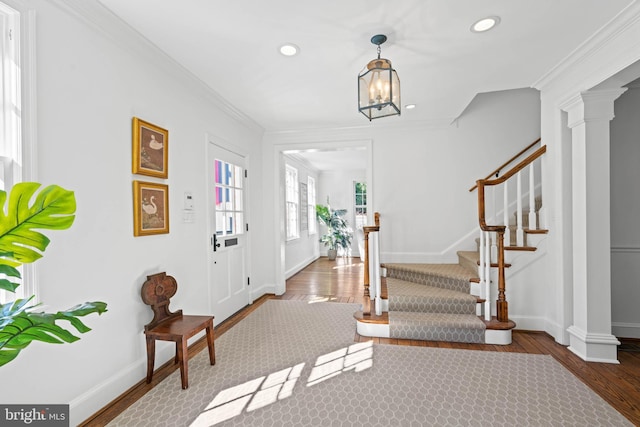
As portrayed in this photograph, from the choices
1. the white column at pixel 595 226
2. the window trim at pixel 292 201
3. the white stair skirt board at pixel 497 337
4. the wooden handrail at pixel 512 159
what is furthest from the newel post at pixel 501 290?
the window trim at pixel 292 201

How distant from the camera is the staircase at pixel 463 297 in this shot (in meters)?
2.94

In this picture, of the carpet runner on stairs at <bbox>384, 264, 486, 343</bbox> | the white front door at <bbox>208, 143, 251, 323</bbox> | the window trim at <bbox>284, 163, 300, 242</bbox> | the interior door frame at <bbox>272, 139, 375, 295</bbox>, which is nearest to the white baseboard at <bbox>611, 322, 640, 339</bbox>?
the carpet runner on stairs at <bbox>384, 264, 486, 343</bbox>

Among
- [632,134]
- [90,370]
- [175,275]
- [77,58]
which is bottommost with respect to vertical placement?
[90,370]

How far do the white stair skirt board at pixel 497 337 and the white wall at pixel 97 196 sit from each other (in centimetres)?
287

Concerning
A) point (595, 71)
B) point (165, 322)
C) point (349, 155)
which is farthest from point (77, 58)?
point (349, 155)

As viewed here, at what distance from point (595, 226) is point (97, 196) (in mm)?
3768

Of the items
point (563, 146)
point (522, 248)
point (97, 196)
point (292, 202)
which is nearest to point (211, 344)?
point (97, 196)

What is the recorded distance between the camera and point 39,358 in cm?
162

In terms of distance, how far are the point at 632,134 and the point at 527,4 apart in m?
2.11

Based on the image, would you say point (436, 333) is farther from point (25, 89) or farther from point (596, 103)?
point (25, 89)

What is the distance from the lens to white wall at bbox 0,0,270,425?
5.49 feet

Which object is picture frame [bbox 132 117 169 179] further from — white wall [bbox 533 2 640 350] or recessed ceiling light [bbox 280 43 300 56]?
white wall [bbox 533 2 640 350]

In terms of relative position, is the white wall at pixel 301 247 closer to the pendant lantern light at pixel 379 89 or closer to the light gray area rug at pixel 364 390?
the light gray area rug at pixel 364 390

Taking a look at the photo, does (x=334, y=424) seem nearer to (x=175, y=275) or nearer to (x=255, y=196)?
(x=175, y=275)
